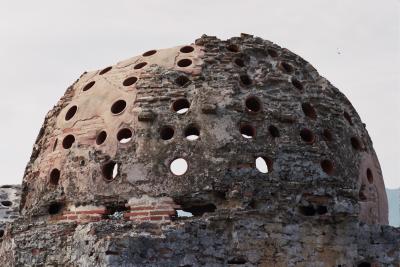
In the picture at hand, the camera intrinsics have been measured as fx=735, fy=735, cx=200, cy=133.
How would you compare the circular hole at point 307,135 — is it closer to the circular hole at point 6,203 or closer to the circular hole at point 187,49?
the circular hole at point 187,49

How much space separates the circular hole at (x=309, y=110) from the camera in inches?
551

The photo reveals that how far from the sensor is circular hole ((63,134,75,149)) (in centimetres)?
1385

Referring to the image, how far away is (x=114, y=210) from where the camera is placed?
1288cm

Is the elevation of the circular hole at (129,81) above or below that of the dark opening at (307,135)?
above

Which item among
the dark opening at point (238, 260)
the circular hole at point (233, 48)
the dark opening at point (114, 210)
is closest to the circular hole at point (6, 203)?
the dark opening at point (114, 210)

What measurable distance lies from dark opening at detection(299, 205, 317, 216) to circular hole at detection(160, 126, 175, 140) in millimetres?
2654

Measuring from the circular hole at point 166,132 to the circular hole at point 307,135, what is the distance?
2.42 m

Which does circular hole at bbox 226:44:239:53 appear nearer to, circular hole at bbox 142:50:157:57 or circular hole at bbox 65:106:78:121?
circular hole at bbox 142:50:157:57

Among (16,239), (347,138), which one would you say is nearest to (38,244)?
(16,239)

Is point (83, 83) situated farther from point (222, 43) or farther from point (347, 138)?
point (347, 138)

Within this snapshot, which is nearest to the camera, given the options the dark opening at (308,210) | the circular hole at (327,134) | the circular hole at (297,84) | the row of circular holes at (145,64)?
the dark opening at (308,210)

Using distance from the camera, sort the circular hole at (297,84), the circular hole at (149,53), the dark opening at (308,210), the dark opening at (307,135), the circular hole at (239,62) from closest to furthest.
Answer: the dark opening at (308,210), the dark opening at (307,135), the circular hole at (239,62), the circular hole at (297,84), the circular hole at (149,53)

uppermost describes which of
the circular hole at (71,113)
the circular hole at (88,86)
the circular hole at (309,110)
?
the circular hole at (88,86)

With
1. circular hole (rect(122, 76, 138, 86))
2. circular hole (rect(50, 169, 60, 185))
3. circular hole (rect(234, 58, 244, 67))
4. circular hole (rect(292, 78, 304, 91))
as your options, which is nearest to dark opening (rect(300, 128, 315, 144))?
circular hole (rect(292, 78, 304, 91))
